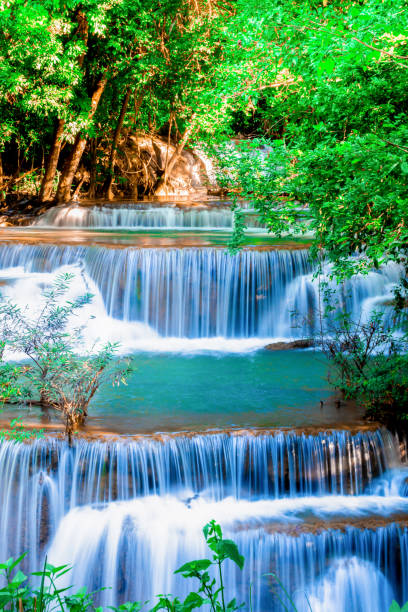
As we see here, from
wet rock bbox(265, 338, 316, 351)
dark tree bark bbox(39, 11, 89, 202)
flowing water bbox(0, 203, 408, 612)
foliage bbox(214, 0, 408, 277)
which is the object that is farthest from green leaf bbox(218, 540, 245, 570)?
dark tree bark bbox(39, 11, 89, 202)

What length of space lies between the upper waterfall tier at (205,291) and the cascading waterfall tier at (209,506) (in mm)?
4865

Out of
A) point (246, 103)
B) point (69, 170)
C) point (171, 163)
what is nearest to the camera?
point (246, 103)

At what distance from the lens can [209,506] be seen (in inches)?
232

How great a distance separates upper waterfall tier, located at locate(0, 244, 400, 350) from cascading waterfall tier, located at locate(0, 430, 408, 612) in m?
4.87

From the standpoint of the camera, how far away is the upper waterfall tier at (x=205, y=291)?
11023mm

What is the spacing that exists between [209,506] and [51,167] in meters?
16.0

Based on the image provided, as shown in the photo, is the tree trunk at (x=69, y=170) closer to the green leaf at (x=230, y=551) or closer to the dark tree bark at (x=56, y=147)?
the dark tree bark at (x=56, y=147)

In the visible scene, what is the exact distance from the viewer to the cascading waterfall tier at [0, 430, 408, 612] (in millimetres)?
A: 5352

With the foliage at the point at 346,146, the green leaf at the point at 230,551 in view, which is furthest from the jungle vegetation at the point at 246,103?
the green leaf at the point at 230,551

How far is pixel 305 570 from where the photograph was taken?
535 cm

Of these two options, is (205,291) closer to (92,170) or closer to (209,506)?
(209,506)

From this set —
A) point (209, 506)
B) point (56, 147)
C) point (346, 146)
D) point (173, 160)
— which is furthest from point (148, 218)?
point (346, 146)

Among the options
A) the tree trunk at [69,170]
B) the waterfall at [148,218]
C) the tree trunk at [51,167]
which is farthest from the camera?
the tree trunk at [69,170]

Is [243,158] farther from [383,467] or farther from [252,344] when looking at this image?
[252,344]
